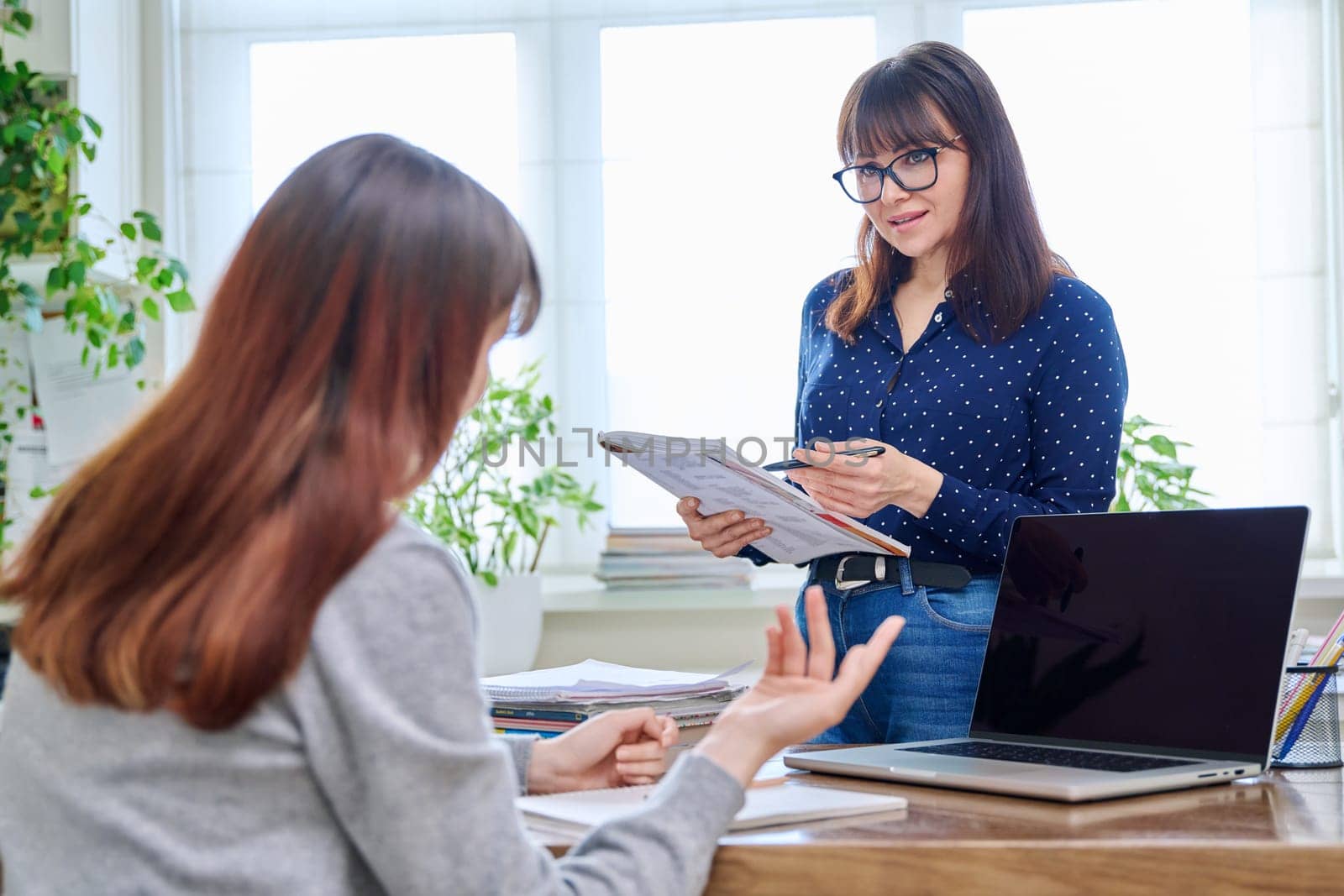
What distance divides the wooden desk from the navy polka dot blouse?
0.56 meters

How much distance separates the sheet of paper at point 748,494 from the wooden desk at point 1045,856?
45 cm

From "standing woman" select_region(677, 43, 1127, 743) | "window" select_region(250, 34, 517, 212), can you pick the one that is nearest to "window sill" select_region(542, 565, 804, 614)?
"window" select_region(250, 34, 517, 212)

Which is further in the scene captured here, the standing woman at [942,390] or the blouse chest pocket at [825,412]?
the blouse chest pocket at [825,412]

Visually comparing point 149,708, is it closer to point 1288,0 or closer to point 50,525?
point 50,525

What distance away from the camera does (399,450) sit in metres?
0.75

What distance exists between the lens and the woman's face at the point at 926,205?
1581 millimetres

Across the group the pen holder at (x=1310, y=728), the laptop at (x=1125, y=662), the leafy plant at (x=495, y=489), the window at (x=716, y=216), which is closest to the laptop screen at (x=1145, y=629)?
the laptop at (x=1125, y=662)

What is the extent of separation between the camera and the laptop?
1034 millimetres

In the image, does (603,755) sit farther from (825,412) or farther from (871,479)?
(825,412)

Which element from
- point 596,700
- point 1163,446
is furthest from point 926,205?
point 1163,446

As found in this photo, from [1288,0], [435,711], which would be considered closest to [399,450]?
[435,711]

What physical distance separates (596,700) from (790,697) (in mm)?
326

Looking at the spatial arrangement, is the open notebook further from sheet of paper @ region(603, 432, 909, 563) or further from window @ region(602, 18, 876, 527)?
window @ region(602, 18, 876, 527)

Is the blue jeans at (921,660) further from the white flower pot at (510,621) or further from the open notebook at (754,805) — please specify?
the white flower pot at (510,621)
